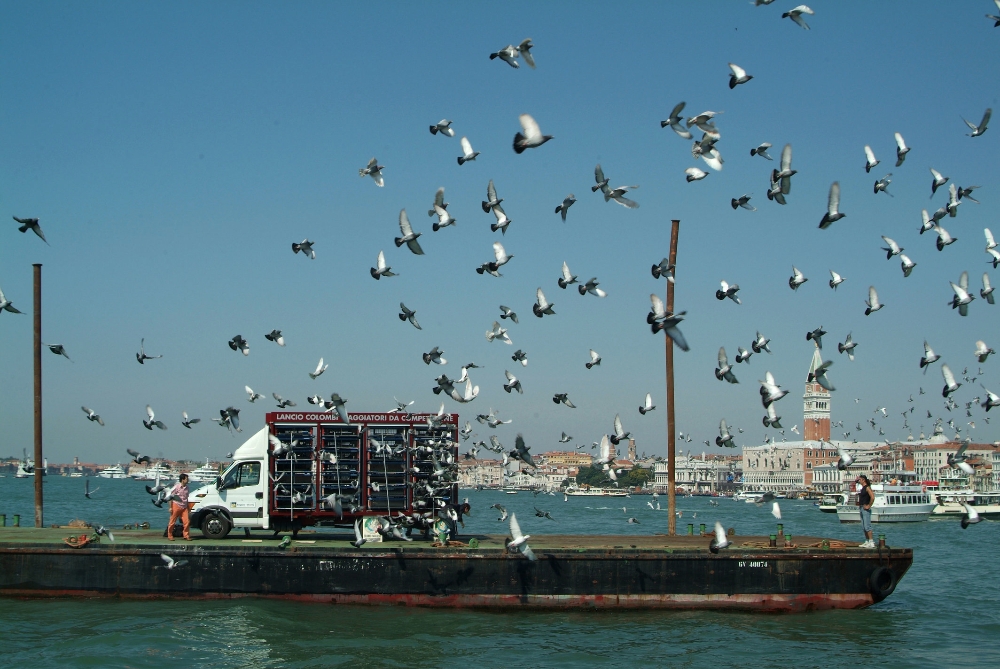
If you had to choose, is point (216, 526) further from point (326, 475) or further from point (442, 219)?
point (442, 219)

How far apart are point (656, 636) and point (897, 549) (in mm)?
6242

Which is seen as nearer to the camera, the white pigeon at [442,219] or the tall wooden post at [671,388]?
the white pigeon at [442,219]

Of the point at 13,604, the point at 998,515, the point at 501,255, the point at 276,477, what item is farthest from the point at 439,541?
the point at 998,515

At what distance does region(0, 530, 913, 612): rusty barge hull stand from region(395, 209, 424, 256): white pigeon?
6.39 meters

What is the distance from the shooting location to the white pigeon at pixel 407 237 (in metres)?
20.8

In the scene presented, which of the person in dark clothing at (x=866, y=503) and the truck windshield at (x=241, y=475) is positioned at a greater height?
the truck windshield at (x=241, y=475)

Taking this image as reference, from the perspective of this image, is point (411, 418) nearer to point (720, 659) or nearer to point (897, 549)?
point (720, 659)

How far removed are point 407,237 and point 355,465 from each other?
18.7ft

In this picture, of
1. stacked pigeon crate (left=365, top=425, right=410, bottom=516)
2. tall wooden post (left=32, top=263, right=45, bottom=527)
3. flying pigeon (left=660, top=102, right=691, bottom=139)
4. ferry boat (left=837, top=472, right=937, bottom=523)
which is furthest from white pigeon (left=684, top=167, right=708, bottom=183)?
ferry boat (left=837, top=472, right=937, bottom=523)

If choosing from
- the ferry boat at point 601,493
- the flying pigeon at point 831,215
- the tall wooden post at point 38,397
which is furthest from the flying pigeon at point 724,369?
the ferry boat at point 601,493

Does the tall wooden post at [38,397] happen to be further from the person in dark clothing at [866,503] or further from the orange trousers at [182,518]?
the person in dark clothing at [866,503]

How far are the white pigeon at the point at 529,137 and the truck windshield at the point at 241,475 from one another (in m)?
11.1

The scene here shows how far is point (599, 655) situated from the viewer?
18562mm

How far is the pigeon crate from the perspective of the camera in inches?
901
